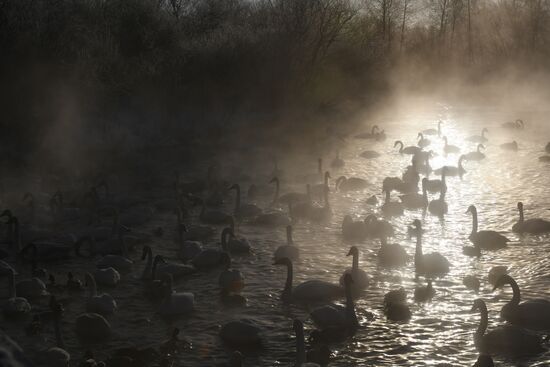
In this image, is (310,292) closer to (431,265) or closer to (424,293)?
(424,293)

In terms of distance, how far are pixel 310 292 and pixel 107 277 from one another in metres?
4.63

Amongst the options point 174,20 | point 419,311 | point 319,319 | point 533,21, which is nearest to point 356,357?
point 319,319

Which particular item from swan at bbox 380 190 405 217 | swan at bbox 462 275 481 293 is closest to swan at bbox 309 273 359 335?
swan at bbox 462 275 481 293

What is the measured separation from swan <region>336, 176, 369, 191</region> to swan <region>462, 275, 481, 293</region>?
10429 millimetres

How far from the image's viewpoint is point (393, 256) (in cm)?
1675

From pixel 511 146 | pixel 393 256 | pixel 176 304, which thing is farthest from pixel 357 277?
pixel 511 146

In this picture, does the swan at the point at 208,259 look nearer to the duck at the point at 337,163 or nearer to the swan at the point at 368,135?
the duck at the point at 337,163

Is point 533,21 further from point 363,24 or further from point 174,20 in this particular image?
point 174,20

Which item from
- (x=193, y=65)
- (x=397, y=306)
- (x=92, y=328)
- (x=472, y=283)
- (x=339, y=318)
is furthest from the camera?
(x=193, y=65)

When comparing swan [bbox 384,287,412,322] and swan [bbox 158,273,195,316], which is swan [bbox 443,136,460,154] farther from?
swan [bbox 158,273,195,316]

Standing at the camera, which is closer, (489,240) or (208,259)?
(208,259)

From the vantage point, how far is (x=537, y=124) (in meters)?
41.2

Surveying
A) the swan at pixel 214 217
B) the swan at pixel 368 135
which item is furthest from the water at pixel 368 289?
the swan at pixel 368 135

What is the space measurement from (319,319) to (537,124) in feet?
106
